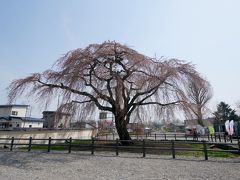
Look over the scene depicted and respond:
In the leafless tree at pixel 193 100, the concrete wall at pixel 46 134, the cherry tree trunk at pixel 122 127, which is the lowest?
the concrete wall at pixel 46 134

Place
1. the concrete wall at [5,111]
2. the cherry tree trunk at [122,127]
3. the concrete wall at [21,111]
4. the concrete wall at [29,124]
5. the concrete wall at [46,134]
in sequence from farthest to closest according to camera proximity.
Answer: the concrete wall at [21,111], the concrete wall at [5,111], the concrete wall at [29,124], the concrete wall at [46,134], the cherry tree trunk at [122,127]

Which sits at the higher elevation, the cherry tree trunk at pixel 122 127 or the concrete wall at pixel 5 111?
the concrete wall at pixel 5 111

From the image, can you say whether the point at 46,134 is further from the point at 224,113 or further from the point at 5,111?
the point at 224,113

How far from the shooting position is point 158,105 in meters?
12.7

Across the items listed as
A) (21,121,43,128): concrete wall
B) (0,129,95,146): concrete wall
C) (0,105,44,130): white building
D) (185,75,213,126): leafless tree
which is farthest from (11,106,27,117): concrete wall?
(185,75,213,126): leafless tree

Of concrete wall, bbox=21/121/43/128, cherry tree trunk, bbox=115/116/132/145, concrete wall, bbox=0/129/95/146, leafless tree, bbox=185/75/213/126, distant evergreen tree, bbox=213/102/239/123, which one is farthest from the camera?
distant evergreen tree, bbox=213/102/239/123

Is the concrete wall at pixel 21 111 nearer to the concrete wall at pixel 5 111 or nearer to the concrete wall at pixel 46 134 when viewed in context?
the concrete wall at pixel 5 111

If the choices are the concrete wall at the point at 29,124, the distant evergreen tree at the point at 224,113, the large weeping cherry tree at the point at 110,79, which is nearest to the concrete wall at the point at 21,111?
the concrete wall at the point at 29,124

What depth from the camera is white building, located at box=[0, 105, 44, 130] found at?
29578 mm

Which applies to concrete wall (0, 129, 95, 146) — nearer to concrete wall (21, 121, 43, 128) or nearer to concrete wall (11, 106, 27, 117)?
concrete wall (21, 121, 43, 128)

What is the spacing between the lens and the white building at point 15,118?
29578 millimetres

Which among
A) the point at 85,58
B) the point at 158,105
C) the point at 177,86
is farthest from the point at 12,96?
the point at 177,86

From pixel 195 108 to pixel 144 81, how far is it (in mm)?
3616

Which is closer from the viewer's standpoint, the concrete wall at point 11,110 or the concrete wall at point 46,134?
the concrete wall at point 46,134
